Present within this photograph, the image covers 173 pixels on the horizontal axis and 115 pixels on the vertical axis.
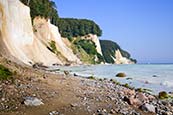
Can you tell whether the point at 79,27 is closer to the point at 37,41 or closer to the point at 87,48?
the point at 87,48

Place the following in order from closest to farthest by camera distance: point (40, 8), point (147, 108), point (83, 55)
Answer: point (147, 108)
point (40, 8)
point (83, 55)

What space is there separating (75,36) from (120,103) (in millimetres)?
105662

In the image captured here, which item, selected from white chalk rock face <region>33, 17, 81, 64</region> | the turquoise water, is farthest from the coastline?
white chalk rock face <region>33, 17, 81, 64</region>

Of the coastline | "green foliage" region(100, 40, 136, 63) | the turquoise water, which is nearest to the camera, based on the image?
the coastline

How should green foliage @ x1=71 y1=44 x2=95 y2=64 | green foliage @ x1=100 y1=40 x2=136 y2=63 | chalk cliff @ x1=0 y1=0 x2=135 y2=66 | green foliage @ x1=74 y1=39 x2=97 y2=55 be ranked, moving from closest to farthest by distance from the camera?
chalk cliff @ x1=0 y1=0 x2=135 y2=66 → green foliage @ x1=71 y1=44 x2=95 y2=64 → green foliage @ x1=74 y1=39 x2=97 y2=55 → green foliage @ x1=100 y1=40 x2=136 y2=63

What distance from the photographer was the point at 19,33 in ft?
147

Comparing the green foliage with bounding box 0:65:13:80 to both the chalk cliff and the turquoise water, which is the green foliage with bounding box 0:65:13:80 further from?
the chalk cliff

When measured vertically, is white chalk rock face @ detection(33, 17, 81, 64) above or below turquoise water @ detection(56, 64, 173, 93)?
above

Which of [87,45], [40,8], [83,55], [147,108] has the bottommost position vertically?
[147,108]

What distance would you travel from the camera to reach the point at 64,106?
1103 cm

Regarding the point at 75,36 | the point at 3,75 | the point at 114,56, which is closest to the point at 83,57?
the point at 75,36

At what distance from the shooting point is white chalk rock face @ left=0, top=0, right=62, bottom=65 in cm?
3500

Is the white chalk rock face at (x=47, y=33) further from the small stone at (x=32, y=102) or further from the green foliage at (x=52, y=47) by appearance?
the small stone at (x=32, y=102)

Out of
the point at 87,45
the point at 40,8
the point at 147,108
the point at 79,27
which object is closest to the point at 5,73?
the point at 147,108
